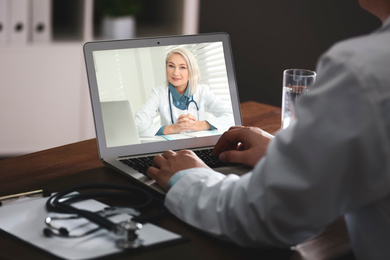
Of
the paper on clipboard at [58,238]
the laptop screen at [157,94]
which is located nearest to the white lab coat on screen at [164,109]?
the laptop screen at [157,94]

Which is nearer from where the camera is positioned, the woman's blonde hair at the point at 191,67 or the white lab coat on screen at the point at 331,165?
the white lab coat on screen at the point at 331,165

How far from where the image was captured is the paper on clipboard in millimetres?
912

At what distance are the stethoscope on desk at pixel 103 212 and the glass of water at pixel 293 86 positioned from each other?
23.7 inches

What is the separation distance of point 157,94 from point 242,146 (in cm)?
24

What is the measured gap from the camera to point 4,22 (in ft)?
9.75

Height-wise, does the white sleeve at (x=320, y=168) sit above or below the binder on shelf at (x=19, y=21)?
below

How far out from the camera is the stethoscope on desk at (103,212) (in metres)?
0.94

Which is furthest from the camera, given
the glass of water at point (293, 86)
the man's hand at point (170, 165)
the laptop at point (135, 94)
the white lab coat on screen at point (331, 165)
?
the glass of water at point (293, 86)

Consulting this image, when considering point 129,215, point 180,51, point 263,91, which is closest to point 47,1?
point 263,91

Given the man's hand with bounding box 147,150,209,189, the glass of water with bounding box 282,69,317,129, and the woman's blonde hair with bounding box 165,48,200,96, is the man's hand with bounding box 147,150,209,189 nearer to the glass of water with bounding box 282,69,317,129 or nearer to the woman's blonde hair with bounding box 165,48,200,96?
the woman's blonde hair with bounding box 165,48,200,96

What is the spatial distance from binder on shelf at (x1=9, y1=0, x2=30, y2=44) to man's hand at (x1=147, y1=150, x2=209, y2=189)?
2056 millimetres

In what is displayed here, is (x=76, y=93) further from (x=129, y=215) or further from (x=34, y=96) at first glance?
(x=129, y=215)

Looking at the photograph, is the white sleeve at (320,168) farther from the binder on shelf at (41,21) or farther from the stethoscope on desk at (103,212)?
the binder on shelf at (41,21)

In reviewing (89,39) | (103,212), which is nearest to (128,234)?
(103,212)
